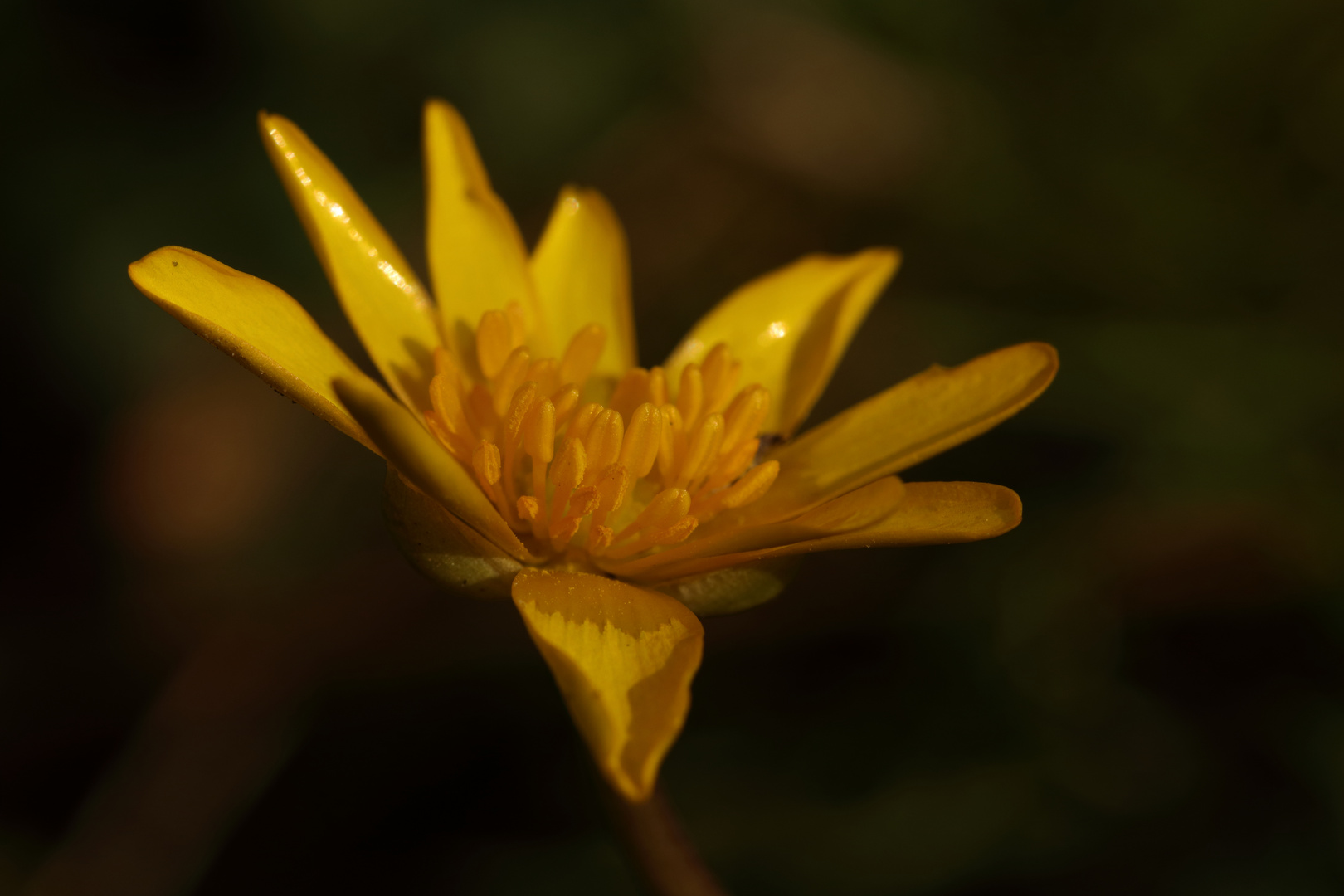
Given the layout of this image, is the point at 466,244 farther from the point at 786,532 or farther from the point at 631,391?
the point at 786,532

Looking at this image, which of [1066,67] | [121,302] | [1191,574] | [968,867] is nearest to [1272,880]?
[968,867]

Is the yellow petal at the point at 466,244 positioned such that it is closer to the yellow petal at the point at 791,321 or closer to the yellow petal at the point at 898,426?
the yellow petal at the point at 791,321

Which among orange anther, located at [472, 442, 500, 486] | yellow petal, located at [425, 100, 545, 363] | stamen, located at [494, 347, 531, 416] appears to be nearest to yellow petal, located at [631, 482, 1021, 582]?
orange anther, located at [472, 442, 500, 486]

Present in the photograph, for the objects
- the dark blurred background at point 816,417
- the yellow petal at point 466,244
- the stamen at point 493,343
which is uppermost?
the yellow petal at point 466,244

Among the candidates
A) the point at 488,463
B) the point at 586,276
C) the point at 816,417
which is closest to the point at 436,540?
the point at 488,463

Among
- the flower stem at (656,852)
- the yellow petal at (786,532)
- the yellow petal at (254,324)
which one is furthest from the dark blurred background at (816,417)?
the yellow petal at (254,324)

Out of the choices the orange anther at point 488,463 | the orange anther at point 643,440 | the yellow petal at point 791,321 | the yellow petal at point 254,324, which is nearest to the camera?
the yellow petal at point 254,324

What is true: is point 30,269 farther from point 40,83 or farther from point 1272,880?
point 1272,880
